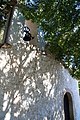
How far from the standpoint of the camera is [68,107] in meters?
9.25

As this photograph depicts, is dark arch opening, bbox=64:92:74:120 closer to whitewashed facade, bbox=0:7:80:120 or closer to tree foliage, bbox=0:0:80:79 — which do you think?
whitewashed facade, bbox=0:7:80:120

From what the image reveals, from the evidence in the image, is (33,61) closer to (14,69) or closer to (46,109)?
(14,69)

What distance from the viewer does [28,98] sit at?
281 inches

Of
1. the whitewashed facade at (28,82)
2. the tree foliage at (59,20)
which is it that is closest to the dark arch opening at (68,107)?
the whitewashed facade at (28,82)

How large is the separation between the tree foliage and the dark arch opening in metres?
1.84

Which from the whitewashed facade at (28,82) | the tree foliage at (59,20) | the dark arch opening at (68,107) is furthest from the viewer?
the dark arch opening at (68,107)

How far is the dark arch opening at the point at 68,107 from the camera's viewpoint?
Result: 355 inches

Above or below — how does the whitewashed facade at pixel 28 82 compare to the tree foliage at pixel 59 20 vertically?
below

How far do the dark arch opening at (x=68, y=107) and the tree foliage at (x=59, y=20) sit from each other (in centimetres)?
184

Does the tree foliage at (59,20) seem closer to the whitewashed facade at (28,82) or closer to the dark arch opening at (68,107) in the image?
the whitewashed facade at (28,82)

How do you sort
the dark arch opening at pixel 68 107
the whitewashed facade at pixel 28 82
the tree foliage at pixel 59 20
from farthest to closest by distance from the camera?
the dark arch opening at pixel 68 107 < the tree foliage at pixel 59 20 < the whitewashed facade at pixel 28 82

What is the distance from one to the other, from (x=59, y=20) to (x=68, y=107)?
3.67 meters

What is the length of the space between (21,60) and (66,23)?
1721mm

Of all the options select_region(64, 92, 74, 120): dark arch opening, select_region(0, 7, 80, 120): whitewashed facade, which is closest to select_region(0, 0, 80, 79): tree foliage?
select_region(0, 7, 80, 120): whitewashed facade
